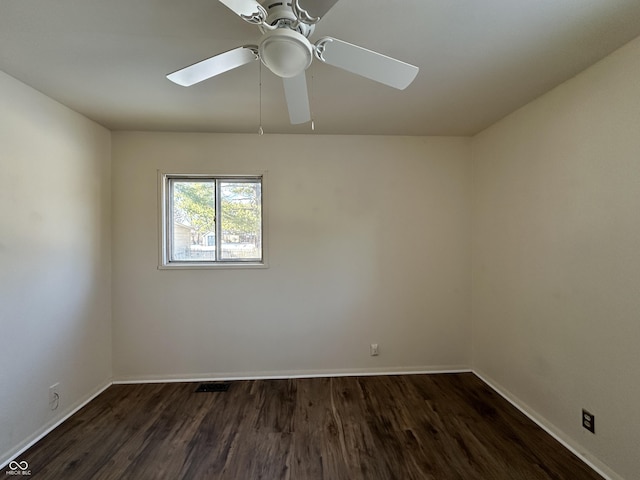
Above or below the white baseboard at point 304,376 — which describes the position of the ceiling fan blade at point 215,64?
above

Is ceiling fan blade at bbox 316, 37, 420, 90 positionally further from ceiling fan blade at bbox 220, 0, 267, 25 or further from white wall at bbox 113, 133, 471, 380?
white wall at bbox 113, 133, 471, 380

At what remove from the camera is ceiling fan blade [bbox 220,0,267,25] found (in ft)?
2.98

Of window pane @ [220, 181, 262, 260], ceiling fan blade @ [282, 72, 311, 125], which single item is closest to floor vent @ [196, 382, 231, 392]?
window pane @ [220, 181, 262, 260]

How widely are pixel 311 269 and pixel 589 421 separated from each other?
2261mm

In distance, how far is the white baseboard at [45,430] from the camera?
1.72m

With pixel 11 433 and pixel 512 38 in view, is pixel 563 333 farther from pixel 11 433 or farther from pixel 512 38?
pixel 11 433

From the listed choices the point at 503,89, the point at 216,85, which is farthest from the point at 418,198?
the point at 216,85

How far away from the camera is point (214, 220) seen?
9.23 feet

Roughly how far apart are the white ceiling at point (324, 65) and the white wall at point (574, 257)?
256 millimetres

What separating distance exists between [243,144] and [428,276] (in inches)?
93.0

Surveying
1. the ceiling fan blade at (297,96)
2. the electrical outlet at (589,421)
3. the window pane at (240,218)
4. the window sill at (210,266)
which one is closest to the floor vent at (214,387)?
the window sill at (210,266)

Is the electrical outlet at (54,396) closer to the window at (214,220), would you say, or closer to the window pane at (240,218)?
the window at (214,220)

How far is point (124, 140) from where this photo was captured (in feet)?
8.64

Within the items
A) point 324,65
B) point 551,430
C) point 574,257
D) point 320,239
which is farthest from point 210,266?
point 551,430
